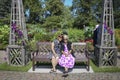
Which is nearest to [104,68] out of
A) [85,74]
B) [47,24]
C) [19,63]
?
[85,74]

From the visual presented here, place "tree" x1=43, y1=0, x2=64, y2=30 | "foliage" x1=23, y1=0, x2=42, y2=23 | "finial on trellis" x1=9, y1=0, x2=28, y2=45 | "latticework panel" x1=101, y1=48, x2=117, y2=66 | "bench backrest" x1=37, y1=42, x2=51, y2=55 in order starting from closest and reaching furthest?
"latticework panel" x1=101, y1=48, x2=117, y2=66, "finial on trellis" x1=9, y1=0, x2=28, y2=45, "bench backrest" x1=37, y1=42, x2=51, y2=55, "tree" x1=43, y1=0, x2=64, y2=30, "foliage" x1=23, y1=0, x2=42, y2=23

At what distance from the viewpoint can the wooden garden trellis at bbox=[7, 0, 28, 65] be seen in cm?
1148

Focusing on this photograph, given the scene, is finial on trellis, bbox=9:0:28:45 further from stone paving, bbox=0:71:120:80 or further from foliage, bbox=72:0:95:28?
foliage, bbox=72:0:95:28

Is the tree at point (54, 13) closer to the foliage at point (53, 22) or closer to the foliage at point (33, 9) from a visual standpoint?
the foliage at point (53, 22)

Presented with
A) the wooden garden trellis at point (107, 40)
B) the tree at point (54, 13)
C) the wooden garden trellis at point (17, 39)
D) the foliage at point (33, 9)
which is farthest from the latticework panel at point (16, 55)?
the foliage at point (33, 9)

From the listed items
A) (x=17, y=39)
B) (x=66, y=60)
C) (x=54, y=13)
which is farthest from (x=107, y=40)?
(x=54, y=13)

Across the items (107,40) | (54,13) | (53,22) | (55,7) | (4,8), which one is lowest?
(107,40)

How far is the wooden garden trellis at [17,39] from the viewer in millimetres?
11484

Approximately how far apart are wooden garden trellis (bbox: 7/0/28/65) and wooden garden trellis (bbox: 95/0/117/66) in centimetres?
289

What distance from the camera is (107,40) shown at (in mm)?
11711

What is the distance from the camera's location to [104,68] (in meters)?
11.3

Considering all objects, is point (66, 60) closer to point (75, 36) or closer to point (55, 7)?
point (75, 36)

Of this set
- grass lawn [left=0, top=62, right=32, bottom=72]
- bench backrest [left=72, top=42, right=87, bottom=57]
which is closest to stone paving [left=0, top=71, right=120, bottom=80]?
grass lawn [left=0, top=62, right=32, bottom=72]

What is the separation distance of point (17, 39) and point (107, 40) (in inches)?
135
